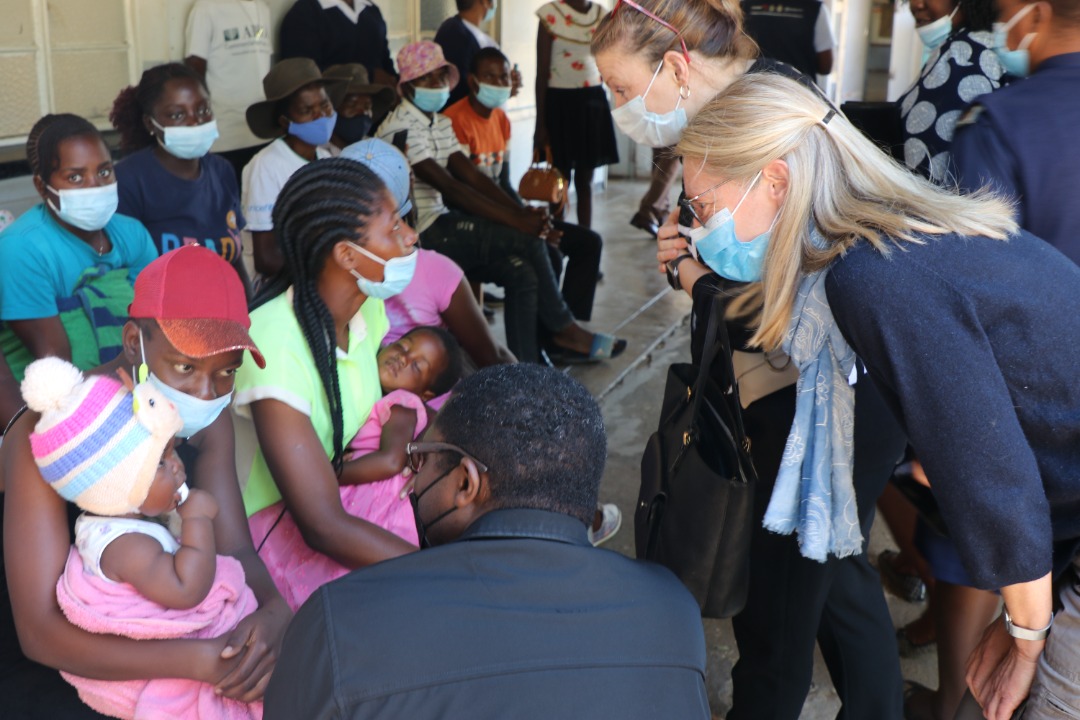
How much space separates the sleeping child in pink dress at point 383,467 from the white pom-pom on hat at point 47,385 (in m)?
0.62

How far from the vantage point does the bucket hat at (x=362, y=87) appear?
183 inches

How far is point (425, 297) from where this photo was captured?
3.28 metres

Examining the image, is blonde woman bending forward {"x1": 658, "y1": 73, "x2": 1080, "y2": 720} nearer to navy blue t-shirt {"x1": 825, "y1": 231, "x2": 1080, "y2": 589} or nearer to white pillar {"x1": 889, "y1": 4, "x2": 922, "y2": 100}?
navy blue t-shirt {"x1": 825, "y1": 231, "x2": 1080, "y2": 589}

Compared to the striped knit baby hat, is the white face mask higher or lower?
higher

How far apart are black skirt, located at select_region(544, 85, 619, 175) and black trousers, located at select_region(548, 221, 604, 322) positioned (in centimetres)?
174

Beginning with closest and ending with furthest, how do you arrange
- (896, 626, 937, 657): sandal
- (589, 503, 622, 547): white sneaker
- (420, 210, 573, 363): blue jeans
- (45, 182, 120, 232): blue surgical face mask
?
(45, 182, 120, 232): blue surgical face mask, (896, 626, 937, 657): sandal, (589, 503, 622, 547): white sneaker, (420, 210, 573, 363): blue jeans

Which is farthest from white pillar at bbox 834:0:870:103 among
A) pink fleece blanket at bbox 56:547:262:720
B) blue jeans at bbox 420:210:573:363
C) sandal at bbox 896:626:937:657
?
pink fleece blanket at bbox 56:547:262:720

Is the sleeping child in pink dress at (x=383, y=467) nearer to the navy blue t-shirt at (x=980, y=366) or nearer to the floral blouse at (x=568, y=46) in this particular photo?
the navy blue t-shirt at (x=980, y=366)

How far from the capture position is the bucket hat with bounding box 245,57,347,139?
4.12 meters

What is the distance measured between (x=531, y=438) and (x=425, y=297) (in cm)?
193

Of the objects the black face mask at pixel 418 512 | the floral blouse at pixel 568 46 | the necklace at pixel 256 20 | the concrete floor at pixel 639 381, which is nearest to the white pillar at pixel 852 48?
the concrete floor at pixel 639 381

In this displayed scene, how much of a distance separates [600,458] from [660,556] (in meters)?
0.69

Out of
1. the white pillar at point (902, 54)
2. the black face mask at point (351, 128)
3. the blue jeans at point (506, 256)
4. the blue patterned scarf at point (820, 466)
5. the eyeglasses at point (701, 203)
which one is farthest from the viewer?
the white pillar at point (902, 54)

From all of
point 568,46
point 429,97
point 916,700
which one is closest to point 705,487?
point 916,700
